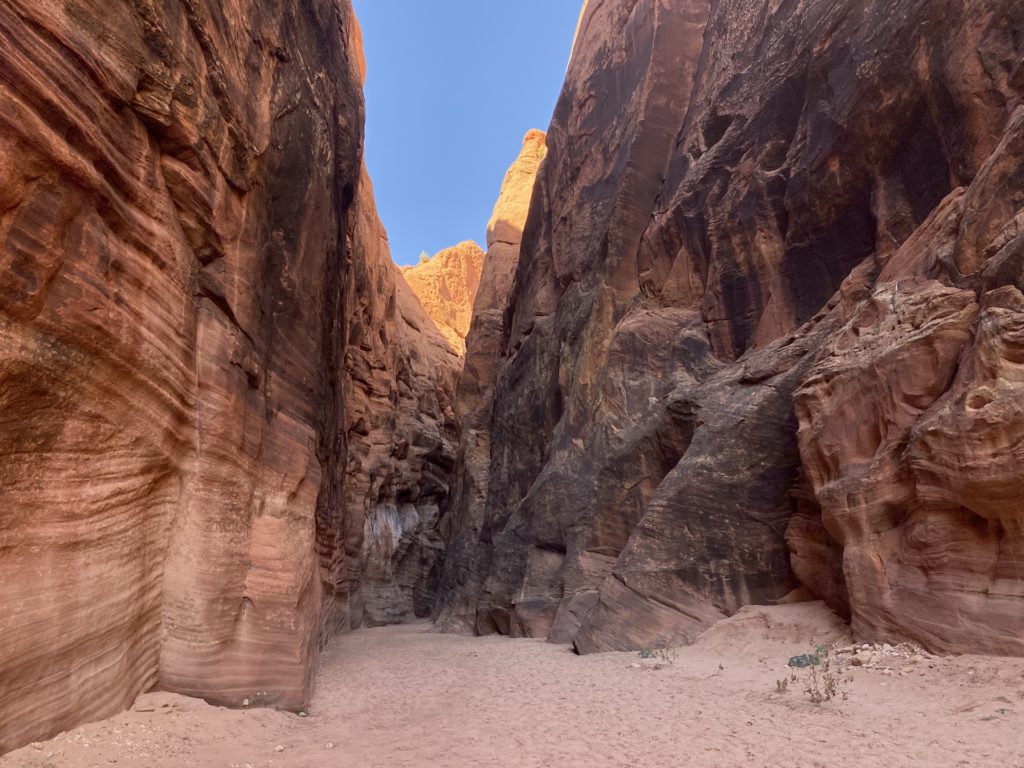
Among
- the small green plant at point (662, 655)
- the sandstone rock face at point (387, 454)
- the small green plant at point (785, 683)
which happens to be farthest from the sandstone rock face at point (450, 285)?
the small green plant at point (785, 683)

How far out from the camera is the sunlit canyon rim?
17.6 feet

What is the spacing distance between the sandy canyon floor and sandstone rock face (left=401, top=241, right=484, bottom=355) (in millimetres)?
59022

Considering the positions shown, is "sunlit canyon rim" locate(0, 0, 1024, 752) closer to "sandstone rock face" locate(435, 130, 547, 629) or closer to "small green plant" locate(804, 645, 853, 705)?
"small green plant" locate(804, 645, 853, 705)

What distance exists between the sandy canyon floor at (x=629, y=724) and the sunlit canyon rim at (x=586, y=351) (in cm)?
48

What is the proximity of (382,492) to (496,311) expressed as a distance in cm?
1513

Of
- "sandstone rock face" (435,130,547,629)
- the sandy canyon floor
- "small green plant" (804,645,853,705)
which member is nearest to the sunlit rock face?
"small green plant" (804,645,853,705)

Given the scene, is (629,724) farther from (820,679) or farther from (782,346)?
(782,346)

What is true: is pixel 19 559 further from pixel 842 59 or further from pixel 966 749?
pixel 842 59

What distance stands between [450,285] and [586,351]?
53.9 m

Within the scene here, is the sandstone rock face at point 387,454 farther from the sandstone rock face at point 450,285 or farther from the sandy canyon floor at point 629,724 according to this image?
the sandstone rock face at point 450,285

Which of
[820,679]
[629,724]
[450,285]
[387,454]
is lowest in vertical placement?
[629,724]

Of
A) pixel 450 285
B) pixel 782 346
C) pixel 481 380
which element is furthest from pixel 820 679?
pixel 450 285

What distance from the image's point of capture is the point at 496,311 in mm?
41125

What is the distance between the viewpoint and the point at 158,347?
668 cm
